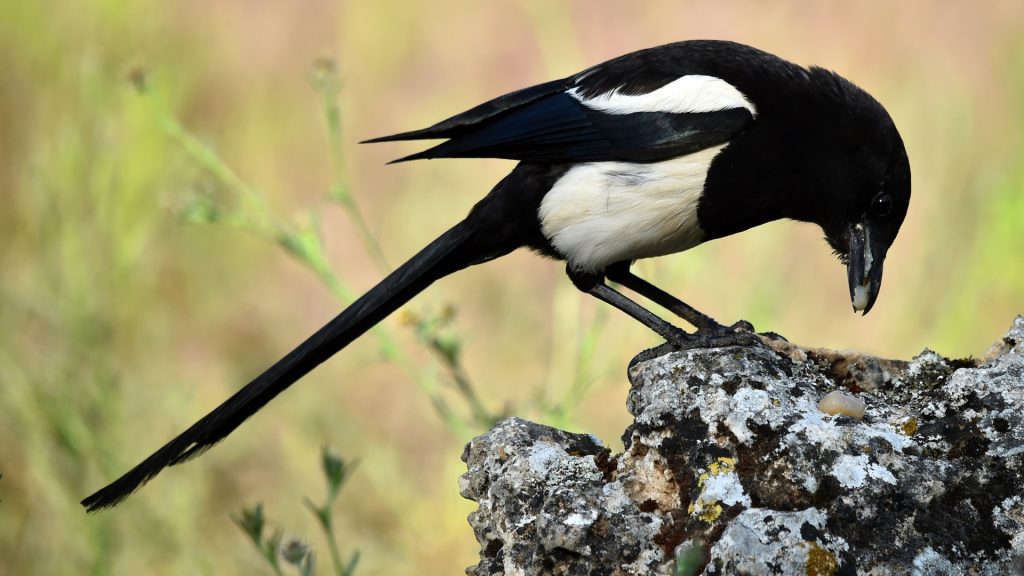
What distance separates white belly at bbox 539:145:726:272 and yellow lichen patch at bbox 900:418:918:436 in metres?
1.03

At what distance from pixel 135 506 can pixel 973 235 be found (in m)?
3.54

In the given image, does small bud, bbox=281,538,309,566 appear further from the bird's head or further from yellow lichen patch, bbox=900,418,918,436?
the bird's head

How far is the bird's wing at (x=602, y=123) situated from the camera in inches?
119

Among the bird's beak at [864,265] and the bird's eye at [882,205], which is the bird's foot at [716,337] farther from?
the bird's eye at [882,205]

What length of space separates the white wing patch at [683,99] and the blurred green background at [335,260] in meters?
0.61

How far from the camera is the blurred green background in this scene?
3.90 m

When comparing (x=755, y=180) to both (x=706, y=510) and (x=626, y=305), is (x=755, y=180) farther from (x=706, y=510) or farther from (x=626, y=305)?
(x=706, y=510)

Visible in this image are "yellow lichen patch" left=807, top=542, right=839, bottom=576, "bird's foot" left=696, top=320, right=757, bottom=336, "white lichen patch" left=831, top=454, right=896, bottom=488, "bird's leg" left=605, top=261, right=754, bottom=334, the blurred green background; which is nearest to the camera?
"yellow lichen patch" left=807, top=542, right=839, bottom=576

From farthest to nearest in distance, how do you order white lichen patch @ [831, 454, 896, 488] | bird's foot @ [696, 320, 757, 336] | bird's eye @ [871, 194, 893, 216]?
bird's eye @ [871, 194, 893, 216]
bird's foot @ [696, 320, 757, 336]
white lichen patch @ [831, 454, 896, 488]

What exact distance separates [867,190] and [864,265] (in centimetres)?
19

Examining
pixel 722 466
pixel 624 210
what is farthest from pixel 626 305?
pixel 722 466

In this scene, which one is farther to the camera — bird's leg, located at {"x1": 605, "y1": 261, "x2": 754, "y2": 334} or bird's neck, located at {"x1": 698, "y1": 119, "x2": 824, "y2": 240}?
bird's neck, located at {"x1": 698, "y1": 119, "x2": 824, "y2": 240}

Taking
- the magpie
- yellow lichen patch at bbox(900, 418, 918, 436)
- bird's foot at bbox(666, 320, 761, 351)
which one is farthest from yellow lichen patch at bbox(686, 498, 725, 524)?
the magpie

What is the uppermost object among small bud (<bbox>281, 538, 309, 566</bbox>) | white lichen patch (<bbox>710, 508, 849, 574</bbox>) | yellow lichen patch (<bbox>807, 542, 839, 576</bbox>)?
small bud (<bbox>281, 538, 309, 566</bbox>)
